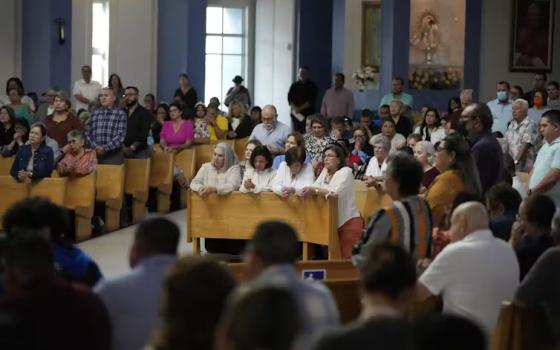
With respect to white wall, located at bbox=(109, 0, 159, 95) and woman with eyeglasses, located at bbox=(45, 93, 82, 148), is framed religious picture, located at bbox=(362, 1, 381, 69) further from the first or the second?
woman with eyeglasses, located at bbox=(45, 93, 82, 148)

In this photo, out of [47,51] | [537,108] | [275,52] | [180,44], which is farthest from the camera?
[275,52]

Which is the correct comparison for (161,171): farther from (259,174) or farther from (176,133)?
(259,174)

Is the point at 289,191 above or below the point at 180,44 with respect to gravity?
below

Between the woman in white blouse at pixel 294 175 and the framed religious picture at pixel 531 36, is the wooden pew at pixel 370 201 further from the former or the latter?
the framed religious picture at pixel 531 36

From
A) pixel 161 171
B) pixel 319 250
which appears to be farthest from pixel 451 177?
pixel 161 171

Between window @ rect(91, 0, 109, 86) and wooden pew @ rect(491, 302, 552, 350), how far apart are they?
17.9 metres

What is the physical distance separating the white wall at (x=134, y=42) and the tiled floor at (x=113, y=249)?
27.0 feet

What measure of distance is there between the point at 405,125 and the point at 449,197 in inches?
355

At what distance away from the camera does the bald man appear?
6.50 meters

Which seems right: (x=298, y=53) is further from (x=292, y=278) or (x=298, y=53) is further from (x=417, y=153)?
(x=292, y=278)

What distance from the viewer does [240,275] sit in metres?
7.47

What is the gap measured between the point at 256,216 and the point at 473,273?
5.96m

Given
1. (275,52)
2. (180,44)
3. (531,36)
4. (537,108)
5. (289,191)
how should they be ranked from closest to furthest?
(289,191) < (537,108) < (180,44) < (531,36) < (275,52)

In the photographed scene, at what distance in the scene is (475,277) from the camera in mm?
6535
